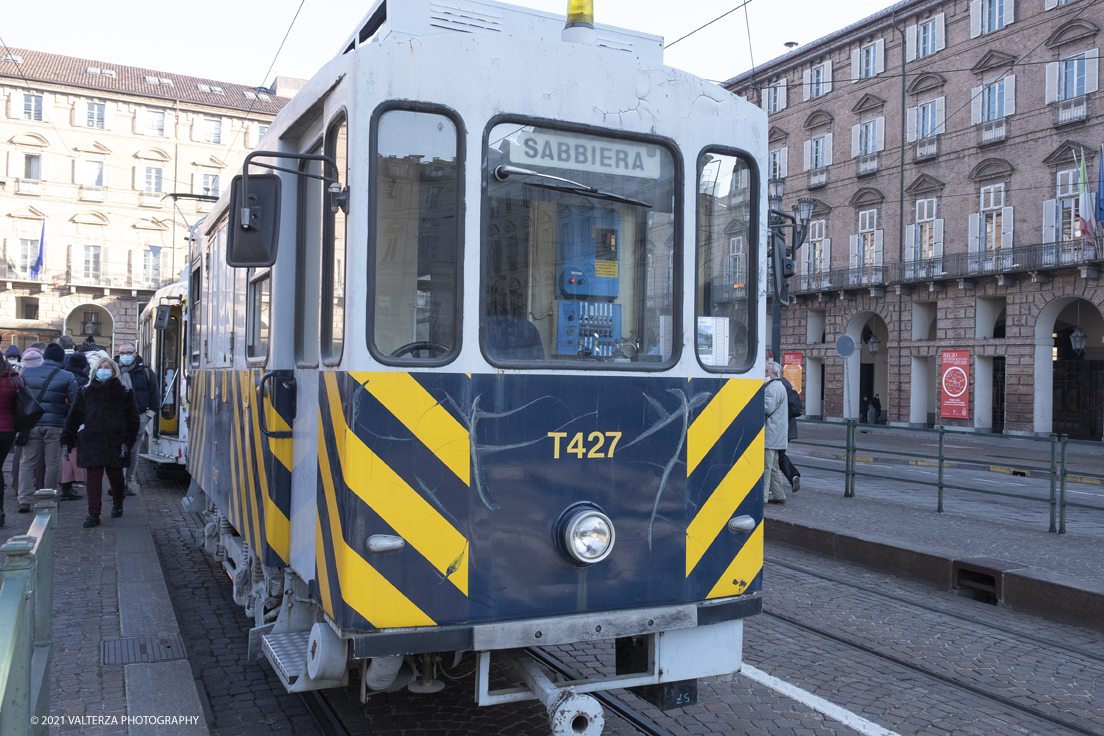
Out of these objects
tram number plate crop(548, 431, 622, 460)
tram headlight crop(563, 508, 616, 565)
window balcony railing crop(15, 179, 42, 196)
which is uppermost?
window balcony railing crop(15, 179, 42, 196)

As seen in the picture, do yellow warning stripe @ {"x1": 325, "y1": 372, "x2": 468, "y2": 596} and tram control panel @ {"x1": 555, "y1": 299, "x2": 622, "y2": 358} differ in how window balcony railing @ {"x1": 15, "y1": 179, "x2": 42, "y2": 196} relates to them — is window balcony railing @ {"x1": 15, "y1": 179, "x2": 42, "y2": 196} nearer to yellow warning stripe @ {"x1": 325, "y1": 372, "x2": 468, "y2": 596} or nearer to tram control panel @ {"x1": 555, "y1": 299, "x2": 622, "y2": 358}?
yellow warning stripe @ {"x1": 325, "y1": 372, "x2": 468, "y2": 596}

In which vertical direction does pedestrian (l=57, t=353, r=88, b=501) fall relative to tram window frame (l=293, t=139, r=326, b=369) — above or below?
below

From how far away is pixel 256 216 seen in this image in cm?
356

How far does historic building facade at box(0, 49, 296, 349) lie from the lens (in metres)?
53.8

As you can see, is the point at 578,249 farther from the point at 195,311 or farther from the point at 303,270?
the point at 195,311

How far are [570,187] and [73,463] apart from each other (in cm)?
950

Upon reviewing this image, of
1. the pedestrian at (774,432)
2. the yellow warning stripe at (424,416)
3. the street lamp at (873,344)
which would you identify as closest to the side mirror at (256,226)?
the yellow warning stripe at (424,416)

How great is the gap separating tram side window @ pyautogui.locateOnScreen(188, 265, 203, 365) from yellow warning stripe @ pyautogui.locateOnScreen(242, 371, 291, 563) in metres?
3.22

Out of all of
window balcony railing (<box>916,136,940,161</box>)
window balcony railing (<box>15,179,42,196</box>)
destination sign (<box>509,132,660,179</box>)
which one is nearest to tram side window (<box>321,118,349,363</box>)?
destination sign (<box>509,132,660,179</box>)

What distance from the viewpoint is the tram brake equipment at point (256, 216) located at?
3533 mm

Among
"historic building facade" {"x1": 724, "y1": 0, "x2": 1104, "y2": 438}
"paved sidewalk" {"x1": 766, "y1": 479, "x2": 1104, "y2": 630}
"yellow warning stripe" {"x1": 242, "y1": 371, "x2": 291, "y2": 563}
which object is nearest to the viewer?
"yellow warning stripe" {"x1": 242, "y1": 371, "x2": 291, "y2": 563}

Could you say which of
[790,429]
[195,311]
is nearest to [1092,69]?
[790,429]

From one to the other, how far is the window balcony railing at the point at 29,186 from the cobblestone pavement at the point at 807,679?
178 ft

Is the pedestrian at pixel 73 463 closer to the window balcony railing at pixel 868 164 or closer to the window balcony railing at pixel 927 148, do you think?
the window balcony railing at pixel 927 148
